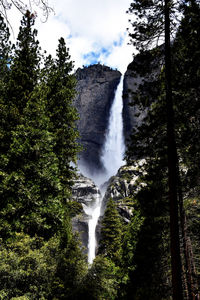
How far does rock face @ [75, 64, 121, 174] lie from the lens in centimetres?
8984

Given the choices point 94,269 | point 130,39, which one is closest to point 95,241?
point 94,269

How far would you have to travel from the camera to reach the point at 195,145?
332 inches

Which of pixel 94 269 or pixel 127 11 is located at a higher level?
pixel 127 11

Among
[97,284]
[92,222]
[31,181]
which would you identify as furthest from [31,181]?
[92,222]

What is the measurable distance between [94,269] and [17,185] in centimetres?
842

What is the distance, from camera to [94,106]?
9888 cm

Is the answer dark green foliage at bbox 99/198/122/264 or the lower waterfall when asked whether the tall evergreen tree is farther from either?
the lower waterfall

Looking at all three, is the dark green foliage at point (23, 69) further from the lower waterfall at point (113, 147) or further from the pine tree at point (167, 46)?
the lower waterfall at point (113, 147)

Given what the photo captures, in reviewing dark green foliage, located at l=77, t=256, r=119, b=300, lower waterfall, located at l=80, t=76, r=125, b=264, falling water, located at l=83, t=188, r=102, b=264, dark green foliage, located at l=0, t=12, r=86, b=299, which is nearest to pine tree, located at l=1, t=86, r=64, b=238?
dark green foliage, located at l=0, t=12, r=86, b=299

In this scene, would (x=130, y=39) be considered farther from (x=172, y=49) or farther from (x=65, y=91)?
(x=65, y=91)

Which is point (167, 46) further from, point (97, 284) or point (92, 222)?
point (92, 222)

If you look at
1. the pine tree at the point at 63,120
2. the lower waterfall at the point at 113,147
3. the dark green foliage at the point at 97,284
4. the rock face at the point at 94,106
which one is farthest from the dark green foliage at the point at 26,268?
the rock face at the point at 94,106

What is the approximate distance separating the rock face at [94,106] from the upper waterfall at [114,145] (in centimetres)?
277

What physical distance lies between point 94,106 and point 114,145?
2470 cm
